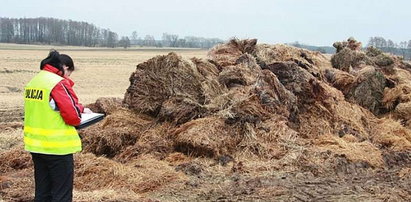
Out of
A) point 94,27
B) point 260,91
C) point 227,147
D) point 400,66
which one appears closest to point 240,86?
point 260,91

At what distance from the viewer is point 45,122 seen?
13.5ft

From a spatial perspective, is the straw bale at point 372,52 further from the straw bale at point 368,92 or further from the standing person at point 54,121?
the standing person at point 54,121

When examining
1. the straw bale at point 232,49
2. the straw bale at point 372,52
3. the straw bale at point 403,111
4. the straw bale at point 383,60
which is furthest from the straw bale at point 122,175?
the straw bale at point 372,52

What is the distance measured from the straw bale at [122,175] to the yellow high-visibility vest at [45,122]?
88.6 inches

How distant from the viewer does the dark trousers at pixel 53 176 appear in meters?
4.20

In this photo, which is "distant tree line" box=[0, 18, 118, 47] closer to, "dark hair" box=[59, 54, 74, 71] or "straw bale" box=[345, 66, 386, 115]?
"straw bale" box=[345, 66, 386, 115]

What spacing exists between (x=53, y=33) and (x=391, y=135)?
123796 millimetres

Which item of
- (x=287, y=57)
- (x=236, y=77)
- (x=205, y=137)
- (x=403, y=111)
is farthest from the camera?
(x=287, y=57)

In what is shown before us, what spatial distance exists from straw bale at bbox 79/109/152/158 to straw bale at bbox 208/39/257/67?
2.79 meters

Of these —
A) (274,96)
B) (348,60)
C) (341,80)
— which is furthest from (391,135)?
(348,60)

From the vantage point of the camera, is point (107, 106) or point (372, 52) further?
point (372, 52)

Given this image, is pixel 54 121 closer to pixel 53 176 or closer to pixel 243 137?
pixel 53 176

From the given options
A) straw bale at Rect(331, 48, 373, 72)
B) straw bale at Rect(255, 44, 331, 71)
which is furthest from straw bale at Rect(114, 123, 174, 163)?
straw bale at Rect(331, 48, 373, 72)

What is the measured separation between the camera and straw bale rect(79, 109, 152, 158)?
7.83 meters
